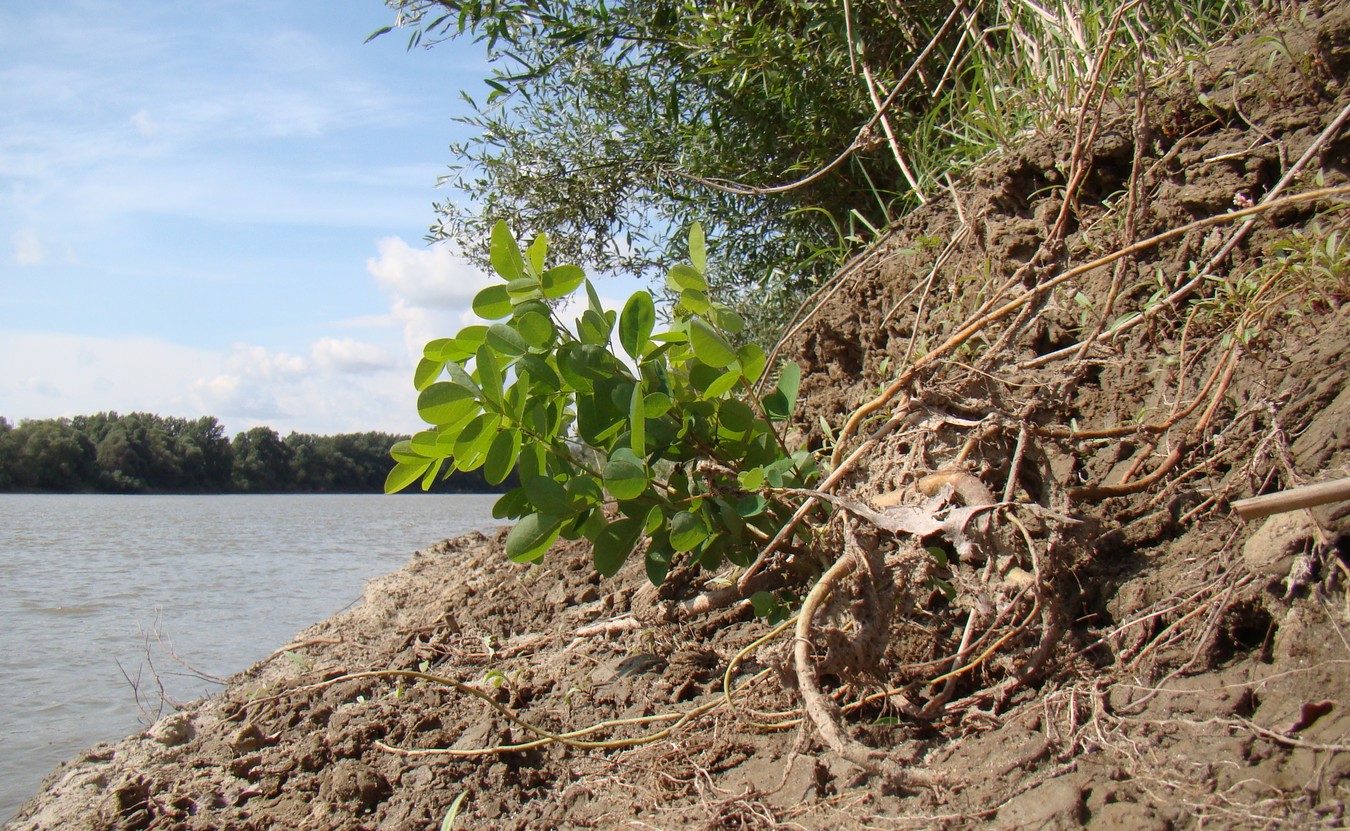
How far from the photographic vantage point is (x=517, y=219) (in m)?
5.51

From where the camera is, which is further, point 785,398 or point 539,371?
point 785,398

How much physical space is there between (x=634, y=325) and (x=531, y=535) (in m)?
0.56

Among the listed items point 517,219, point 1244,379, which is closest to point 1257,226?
point 1244,379

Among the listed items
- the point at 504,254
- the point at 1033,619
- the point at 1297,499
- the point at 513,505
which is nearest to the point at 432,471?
the point at 513,505

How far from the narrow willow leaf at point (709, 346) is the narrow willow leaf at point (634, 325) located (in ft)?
0.52

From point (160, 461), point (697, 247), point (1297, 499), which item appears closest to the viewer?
point (1297, 499)

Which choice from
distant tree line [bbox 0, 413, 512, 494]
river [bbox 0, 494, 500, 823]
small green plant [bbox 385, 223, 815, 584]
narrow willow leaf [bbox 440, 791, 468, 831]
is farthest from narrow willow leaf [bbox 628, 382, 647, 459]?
distant tree line [bbox 0, 413, 512, 494]

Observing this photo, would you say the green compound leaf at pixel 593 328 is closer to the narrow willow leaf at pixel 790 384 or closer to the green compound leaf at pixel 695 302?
the green compound leaf at pixel 695 302

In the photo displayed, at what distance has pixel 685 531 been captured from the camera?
1940 mm

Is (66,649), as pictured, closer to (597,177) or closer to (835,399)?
(597,177)

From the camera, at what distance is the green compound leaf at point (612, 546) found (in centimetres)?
197

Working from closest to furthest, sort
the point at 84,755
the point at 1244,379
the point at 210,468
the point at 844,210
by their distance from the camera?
the point at 1244,379, the point at 84,755, the point at 844,210, the point at 210,468

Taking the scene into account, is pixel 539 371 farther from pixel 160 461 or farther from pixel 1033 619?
pixel 160 461

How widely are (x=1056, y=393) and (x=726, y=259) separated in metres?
3.07
